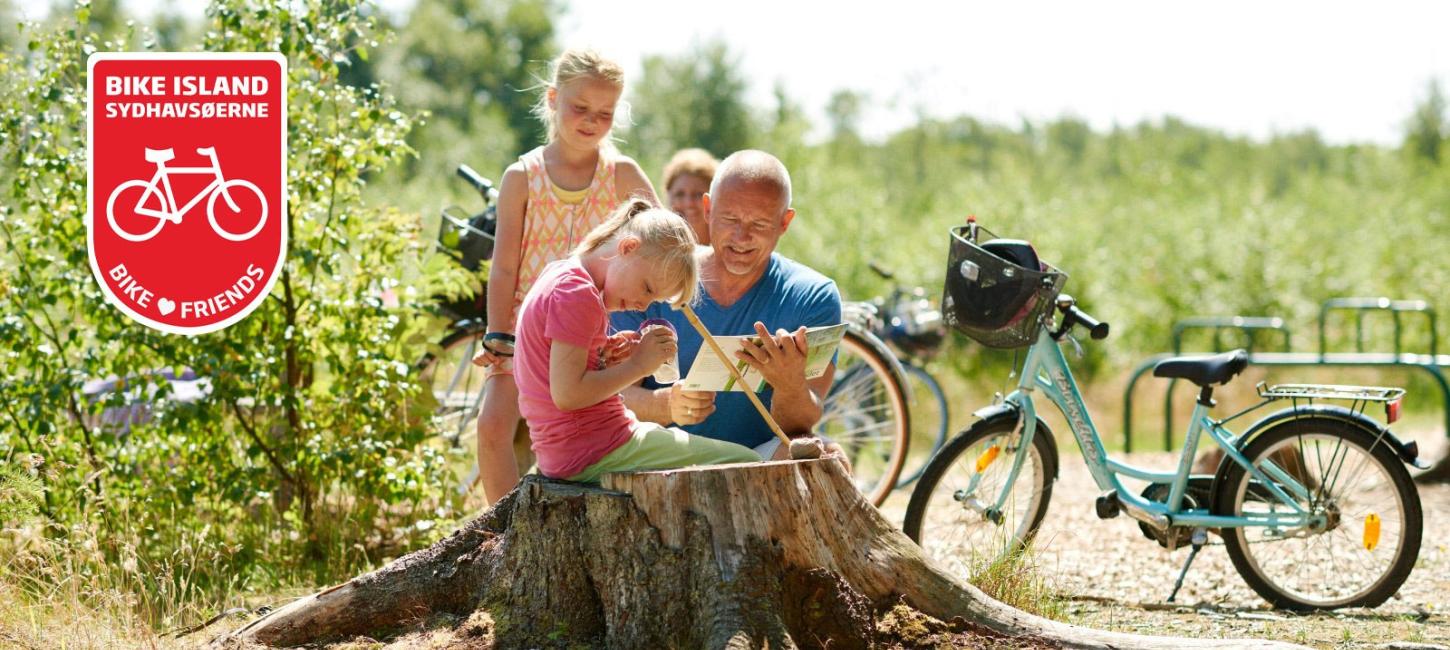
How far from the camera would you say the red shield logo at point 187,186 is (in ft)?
16.9


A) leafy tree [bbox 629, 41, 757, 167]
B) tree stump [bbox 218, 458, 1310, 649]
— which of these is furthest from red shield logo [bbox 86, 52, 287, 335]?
leafy tree [bbox 629, 41, 757, 167]

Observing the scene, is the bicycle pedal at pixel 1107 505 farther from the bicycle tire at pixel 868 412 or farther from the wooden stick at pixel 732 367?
the wooden stick at pixel 732 367

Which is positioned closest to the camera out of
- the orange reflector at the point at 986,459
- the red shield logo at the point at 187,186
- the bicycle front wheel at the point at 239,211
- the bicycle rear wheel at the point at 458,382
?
the orange reflector at the point at 986,459

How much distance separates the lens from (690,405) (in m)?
3.77

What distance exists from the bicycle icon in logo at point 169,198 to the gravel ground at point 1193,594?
2.91 m

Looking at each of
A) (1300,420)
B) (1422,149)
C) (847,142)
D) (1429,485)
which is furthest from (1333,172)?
(1300,420)

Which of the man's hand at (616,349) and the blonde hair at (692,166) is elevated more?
the blonde hair at (692,166)

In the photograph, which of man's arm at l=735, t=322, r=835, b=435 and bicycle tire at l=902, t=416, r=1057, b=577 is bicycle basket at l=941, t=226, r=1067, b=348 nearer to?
bicycle tire at l=902, t=416, r=1057, b=577

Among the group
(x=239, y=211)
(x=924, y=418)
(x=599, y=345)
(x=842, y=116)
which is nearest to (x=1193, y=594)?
(x=599, y=345)

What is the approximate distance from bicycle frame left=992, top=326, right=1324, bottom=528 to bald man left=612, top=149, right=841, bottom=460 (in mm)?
1110

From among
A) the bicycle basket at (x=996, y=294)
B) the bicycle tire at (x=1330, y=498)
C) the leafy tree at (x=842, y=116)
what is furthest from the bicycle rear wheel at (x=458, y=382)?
the leafy tree at (x=842, y=116)

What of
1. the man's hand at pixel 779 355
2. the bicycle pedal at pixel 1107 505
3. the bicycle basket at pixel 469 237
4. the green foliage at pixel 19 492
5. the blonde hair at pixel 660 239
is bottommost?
the bicycle pedal at pixel 1107 505

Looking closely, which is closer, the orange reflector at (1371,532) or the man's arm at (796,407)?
the man's arm at (796,407)

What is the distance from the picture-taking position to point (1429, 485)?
7691 mm
